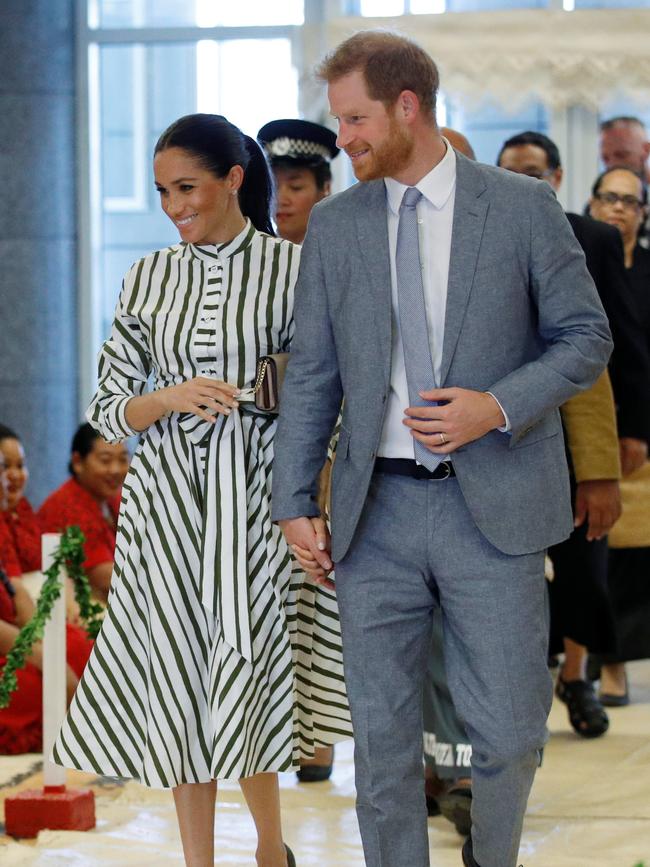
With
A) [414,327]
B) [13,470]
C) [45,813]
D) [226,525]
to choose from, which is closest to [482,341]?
[414,327]

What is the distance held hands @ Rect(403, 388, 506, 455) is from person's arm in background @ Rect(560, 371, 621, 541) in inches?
41.5

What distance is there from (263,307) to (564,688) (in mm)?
2138

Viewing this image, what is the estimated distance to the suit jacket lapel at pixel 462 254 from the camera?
2.34 m

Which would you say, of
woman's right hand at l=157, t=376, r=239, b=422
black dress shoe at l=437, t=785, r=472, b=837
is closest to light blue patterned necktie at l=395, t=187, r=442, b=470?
woman's right hand at l=157, t=376, r=239, b=422

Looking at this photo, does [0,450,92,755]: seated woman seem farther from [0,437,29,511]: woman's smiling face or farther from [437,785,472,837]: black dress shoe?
[437,785,472,837]: black dress shoe

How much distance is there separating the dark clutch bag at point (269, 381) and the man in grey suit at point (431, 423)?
12cm

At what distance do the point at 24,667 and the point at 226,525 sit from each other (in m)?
2.00

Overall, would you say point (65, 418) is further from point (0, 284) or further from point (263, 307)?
point (263, 307)

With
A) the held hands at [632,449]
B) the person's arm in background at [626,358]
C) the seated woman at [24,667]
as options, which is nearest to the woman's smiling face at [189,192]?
the person's arm in background at [626,358]

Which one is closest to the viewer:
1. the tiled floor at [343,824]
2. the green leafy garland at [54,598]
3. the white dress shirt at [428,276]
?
the white dress shirt at [428,276]

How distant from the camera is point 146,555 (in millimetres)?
2725

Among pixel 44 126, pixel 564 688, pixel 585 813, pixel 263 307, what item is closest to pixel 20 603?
pixel 564 688

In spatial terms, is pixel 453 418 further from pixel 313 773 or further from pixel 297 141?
pixel 313 773

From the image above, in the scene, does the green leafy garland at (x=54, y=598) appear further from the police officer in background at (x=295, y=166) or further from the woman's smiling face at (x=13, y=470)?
the woman's smiling face at (x=13, y=470)
